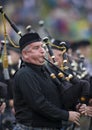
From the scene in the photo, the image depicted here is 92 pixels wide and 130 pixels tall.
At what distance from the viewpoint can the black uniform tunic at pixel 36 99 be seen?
784 centimetres

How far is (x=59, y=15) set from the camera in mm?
21266

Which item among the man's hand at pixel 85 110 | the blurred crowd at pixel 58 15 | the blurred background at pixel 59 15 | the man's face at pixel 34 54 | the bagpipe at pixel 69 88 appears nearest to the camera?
the man's face at pixel 34 54

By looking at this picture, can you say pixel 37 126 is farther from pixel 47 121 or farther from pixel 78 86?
pixel 78 86

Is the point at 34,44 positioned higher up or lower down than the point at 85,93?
higher up

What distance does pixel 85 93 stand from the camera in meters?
8.20

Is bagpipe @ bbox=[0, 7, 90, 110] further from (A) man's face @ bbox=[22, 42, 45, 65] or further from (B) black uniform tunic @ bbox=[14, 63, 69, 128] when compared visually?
(A) man's face @ bbox=[22, 42, 45, 65]

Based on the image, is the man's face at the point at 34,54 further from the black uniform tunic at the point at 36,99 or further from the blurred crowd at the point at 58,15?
the blurred crowd at the point at 58,15

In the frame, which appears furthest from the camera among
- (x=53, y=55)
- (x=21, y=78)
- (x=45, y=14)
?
(x=45, y=14)

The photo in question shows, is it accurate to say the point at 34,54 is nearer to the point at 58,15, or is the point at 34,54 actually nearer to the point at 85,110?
the point at 85,110

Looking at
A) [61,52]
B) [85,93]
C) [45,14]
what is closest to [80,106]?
[85,93]

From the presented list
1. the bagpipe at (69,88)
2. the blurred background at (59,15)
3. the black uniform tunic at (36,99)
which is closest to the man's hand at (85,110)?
the bagpipe at (69,88)

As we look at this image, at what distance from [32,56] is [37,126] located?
0.88 metres

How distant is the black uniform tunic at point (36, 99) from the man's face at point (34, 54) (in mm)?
65

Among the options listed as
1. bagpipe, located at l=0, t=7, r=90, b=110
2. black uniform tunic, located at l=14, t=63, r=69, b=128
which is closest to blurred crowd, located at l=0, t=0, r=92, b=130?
bagpipe, located at l=0, t=7, r=90, b=110
